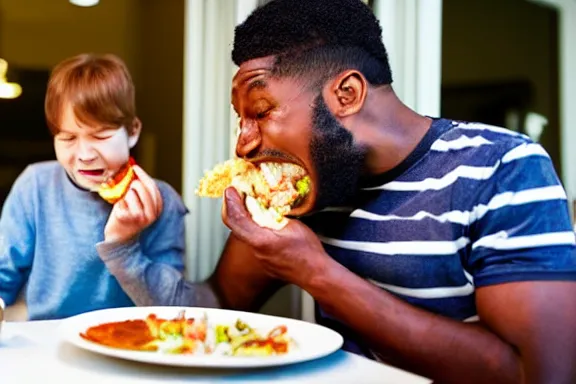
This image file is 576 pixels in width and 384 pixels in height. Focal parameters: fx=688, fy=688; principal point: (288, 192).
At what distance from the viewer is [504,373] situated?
1089 mm

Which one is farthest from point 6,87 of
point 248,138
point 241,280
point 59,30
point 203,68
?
point 241,280

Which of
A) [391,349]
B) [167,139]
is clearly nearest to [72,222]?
[167,139]

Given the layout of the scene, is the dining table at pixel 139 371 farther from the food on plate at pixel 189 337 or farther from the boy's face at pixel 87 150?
the boy's face at pixel 87 150

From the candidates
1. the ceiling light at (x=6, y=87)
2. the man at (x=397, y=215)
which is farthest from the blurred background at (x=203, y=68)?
the man at (x=397, y=215)

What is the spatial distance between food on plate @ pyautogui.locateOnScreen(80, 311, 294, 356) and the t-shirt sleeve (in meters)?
0.36

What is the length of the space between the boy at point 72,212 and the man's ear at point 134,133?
25 millimetres

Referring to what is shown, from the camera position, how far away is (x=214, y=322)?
1.20m

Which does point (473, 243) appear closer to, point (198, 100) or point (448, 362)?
point (448, 362)

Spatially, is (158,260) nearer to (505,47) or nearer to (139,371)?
(139,371)

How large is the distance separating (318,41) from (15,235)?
711 millimetres

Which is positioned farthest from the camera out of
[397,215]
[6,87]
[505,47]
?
[505,47]

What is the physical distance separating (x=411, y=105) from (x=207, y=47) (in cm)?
47

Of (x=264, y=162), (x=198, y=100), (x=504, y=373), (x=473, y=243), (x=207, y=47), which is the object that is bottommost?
(x=504, y=373)

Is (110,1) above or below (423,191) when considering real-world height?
above
